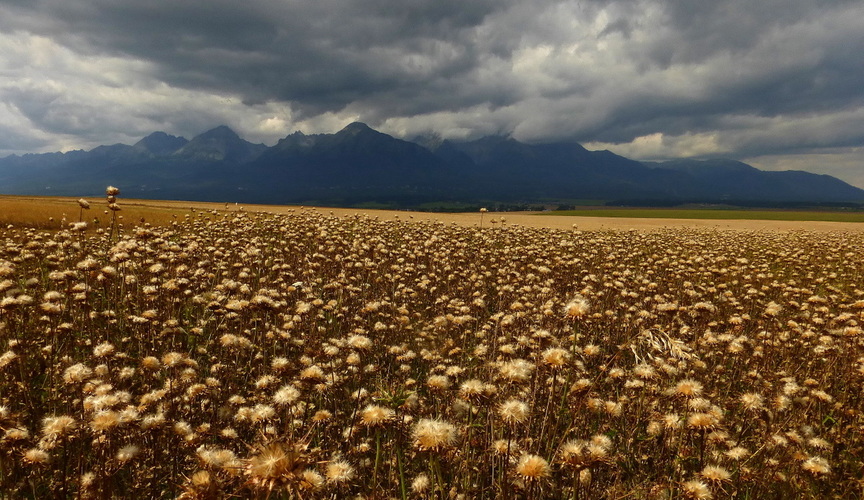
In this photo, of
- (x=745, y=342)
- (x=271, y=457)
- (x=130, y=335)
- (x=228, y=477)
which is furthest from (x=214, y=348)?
(x=745, y=342)

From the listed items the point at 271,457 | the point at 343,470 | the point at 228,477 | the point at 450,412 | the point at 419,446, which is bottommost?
the point at 450,412

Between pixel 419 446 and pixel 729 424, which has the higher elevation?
pixel 419 446

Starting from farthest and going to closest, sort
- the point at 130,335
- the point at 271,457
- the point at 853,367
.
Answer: the point at 130,335 < the point at 853,367 < the point at 271,457

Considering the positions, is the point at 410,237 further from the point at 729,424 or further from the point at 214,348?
the point at 729,424

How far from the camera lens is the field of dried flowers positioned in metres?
3.42

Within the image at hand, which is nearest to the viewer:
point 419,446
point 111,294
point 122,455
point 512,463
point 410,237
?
point 419,446

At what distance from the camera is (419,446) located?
2.99 metres

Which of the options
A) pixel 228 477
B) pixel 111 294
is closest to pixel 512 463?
pixel 228 477

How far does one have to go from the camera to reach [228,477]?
301cm

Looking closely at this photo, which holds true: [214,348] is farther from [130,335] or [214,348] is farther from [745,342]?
[745,342]

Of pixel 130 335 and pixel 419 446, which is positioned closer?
pixel 419 446

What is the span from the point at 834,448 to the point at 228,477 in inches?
296

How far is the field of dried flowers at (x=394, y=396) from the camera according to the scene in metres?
3.42

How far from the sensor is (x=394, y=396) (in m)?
3.05
